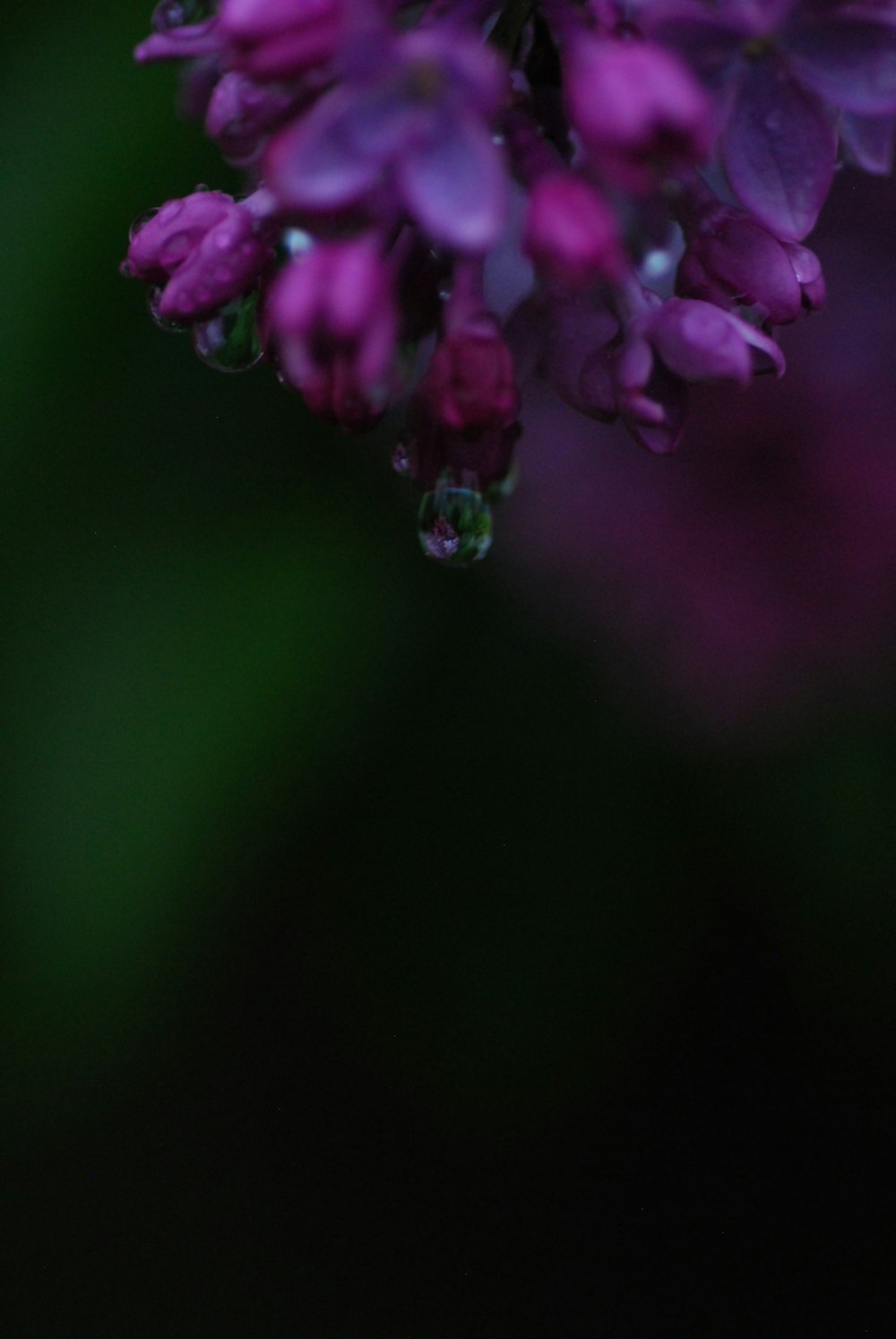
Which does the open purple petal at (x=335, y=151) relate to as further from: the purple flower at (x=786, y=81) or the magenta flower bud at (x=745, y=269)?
the magenta flower bud at (x=745, y=269)

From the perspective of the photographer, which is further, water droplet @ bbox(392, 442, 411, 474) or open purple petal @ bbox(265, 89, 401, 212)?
water droplet @ bbox(392, 442, 411, 474)

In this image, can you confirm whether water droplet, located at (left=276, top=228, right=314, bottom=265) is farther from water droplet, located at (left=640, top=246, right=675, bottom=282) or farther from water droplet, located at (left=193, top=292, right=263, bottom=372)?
water droplet, located at (left=640, top=246, right=675, bottom=282)

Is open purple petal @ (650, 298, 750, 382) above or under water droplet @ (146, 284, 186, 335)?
above

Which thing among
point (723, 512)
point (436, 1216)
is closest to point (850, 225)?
point (723, 512)

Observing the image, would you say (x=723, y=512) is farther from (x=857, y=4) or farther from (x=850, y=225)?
(x=857, y=4)

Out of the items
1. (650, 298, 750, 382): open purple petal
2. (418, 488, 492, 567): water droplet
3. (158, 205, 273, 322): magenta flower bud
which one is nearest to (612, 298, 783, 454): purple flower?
(650, 298, 750, 382): open purple petal

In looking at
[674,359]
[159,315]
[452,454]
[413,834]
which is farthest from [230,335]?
[413,834]

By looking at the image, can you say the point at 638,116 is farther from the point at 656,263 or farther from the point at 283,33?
the point at 656,263
